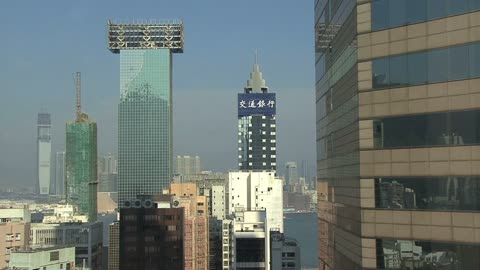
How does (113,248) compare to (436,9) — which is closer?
(436,9)

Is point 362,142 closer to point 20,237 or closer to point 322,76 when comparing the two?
point 322,76

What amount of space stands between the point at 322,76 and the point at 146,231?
54.9m

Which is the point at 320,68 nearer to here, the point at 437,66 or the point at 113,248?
the point at 437,66

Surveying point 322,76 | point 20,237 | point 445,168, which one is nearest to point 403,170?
point 445,168

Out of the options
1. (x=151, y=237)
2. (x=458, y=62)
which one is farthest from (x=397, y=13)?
(x=151, y=237)

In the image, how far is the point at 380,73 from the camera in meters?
22.7

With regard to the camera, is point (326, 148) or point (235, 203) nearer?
point (326, 148)

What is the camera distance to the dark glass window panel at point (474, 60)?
64.8 feet

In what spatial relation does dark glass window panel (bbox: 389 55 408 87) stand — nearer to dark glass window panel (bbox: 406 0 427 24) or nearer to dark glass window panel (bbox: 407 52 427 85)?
dark glass window panel (bbox: 407 52 427 85)

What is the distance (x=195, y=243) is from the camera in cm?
10525

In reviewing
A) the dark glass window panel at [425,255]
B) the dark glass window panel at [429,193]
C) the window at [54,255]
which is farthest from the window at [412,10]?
the window at [54,255]

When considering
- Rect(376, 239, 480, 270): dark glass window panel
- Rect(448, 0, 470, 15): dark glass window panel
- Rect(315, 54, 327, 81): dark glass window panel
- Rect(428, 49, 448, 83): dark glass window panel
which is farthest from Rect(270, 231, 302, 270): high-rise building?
Rect(448, 0, 470, 15): dark glass window panel

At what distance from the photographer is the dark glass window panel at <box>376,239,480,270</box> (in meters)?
19.8

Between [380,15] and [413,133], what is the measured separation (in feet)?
14.2
